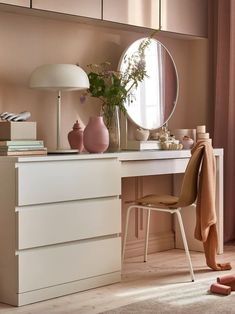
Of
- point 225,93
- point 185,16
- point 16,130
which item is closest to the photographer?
point 16,130

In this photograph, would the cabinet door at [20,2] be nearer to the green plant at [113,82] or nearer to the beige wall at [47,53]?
the beige wall at [47,53]

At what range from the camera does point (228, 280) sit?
3.53 metres

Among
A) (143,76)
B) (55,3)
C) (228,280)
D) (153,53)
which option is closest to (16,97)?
(55,3)

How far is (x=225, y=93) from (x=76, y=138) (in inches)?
61.4

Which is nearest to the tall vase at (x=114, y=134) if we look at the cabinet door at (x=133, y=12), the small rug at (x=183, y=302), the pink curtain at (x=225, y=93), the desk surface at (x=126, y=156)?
the desk surface at (x=126, y=156)

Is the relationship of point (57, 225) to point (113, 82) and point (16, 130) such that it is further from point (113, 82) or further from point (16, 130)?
point (113, 82)

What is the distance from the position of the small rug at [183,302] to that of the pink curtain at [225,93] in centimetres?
144

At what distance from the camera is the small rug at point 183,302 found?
3.14 meters

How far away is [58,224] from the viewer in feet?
11.2

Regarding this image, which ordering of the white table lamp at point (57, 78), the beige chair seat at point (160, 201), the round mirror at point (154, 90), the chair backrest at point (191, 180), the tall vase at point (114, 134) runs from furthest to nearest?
the round mirror at point (154, 90)
the tall vase at point (114, 134)
the beige chair seat at point (160, 201)
the chair backrest at point (191, 180)
the white table lamp at point (57, 78)

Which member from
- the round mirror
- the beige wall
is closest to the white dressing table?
the beige wall

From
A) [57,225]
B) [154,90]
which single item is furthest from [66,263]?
[154,90]

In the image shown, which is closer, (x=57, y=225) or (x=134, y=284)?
(x=57, y=225)

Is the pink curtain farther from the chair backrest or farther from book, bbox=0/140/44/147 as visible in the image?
book, bbox=0/140/44/147
